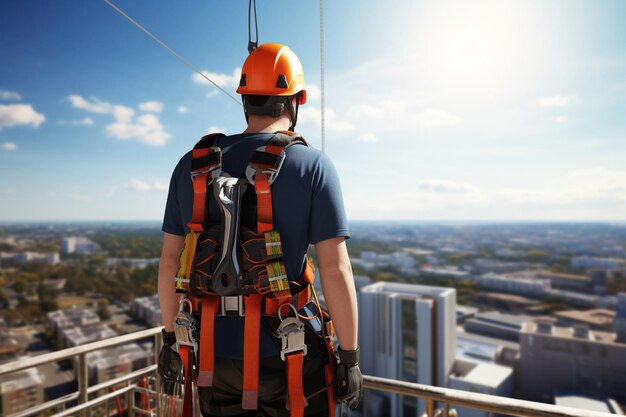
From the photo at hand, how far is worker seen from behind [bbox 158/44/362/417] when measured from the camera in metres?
0.94

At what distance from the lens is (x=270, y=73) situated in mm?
1123

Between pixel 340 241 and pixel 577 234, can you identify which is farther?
pixel 577 234

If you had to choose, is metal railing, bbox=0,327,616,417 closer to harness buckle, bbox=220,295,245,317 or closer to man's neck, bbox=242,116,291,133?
harness buckle, bbox=220,295,245,317

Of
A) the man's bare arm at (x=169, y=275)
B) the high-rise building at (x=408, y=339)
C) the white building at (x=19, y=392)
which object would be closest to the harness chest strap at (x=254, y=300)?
the man's bare arm at (x=169, y=275)

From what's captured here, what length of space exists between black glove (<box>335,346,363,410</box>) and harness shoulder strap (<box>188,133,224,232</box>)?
0.53m

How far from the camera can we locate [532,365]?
15.2m

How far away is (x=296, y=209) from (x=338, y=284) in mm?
224

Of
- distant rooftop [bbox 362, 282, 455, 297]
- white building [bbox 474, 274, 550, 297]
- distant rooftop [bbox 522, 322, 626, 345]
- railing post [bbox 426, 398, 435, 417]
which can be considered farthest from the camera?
white building [bbox 474, 274, 550, 297]

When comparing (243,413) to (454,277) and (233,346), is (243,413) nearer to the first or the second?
(233,346)

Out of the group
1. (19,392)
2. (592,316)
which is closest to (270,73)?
(19,392)

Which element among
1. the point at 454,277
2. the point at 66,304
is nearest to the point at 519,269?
the point at 454,277

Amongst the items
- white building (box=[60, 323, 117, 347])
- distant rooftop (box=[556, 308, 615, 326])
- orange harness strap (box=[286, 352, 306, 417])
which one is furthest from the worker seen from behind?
distant rooftop (box=[556, 308, 615, 326])

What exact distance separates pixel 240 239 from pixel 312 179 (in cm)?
25

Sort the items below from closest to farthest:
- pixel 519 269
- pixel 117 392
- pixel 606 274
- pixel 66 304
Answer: pixel 117 392 < pixel 66 304 < pixel 606 274 < pixel 519 269
